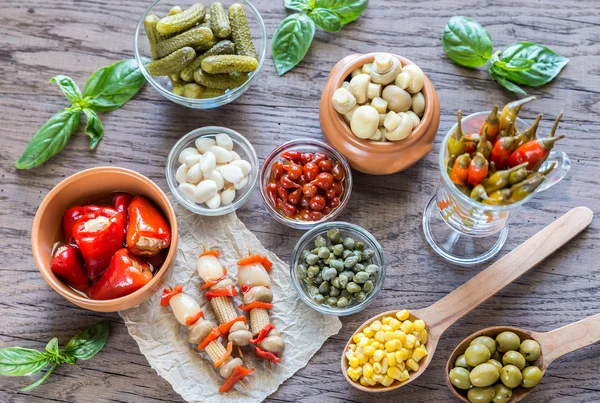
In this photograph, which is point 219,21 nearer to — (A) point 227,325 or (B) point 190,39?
(B) point 190,39

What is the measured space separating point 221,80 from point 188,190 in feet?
0.97

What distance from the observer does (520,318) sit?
6.13ft

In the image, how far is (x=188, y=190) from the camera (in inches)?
71.8

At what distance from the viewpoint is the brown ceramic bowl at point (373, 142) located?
69.9 inches

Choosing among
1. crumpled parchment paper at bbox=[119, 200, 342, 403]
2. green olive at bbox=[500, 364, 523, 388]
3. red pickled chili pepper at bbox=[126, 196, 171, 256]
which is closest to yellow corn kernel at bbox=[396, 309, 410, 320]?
crumpled parchment paper at bbox=[119, 200, 342, 403]

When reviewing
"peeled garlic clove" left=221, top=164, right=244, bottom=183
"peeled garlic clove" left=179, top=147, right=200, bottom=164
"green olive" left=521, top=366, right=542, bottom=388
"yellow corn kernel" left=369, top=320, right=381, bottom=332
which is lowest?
"green olive" left=521, top=366, right=542, bottom=388

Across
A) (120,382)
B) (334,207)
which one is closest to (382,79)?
(334,207)

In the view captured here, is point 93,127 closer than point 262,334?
No

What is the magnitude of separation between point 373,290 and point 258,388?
0.38 meters

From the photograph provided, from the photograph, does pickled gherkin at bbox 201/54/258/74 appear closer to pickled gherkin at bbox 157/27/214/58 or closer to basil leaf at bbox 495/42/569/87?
pickled gherkin at bbox 157/27/214/58

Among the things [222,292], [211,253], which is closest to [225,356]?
[222,292]

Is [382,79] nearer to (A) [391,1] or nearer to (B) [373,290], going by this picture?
(A) [391,1]

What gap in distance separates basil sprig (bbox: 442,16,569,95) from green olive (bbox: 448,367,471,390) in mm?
765

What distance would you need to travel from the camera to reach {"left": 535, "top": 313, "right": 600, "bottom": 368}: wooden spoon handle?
1.76 meters
